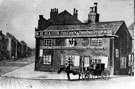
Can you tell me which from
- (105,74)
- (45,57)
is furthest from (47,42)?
(105,74)

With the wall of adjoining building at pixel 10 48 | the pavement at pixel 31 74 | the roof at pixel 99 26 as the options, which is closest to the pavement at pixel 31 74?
the pavement at pixel 31 74

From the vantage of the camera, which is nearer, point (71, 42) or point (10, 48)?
point (71, 42)

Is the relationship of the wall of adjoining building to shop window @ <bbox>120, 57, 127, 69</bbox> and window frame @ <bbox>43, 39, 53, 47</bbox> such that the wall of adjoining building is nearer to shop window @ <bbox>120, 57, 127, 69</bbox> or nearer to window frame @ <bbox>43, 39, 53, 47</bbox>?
window frame @ <bbox>43, 39, 53, 47</bbox>

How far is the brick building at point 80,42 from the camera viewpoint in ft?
9.52

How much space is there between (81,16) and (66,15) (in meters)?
0.10

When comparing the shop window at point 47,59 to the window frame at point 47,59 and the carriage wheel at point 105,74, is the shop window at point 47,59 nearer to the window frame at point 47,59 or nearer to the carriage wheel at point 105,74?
the window frame at point 47,59

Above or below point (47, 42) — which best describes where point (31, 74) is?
below

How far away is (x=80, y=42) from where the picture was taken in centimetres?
296

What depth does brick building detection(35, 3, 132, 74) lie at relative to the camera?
9.52 ft

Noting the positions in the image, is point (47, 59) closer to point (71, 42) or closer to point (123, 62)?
point (71, 42)

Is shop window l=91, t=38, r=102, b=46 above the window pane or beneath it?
above

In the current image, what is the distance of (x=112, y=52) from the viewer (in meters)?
2.91

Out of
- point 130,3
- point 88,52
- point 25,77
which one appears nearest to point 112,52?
point 88,52

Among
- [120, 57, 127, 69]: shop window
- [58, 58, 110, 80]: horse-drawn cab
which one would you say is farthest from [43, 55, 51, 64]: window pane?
[120, 57, 127, 69]: shop window
